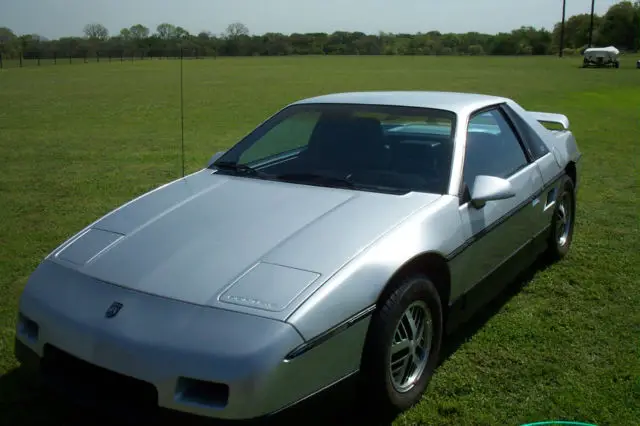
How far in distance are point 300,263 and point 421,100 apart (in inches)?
73.7

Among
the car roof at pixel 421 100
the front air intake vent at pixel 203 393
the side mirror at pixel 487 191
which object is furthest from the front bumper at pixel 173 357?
the car roof at pixel 421 100

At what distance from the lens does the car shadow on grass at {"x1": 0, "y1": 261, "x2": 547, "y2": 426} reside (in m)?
2.32

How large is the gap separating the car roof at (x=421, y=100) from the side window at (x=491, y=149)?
0.28 feet

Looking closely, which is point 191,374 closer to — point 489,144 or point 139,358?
point 139,358

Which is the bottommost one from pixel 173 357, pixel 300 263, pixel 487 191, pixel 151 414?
pixel 151 414

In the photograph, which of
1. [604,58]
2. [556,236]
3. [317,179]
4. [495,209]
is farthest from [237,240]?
[604,58]

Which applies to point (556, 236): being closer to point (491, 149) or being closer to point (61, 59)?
point (491, 149)

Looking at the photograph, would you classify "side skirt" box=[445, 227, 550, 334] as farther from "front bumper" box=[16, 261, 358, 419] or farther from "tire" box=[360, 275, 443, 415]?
"front bumper" box=[16, 261, 358, 419]

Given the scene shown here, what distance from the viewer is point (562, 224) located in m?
5.15

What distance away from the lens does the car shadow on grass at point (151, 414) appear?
2.32 m

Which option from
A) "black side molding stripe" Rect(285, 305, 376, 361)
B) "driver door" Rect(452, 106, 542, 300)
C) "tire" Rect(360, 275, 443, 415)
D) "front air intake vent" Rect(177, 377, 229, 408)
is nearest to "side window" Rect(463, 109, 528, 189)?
"driver door" Rect(452, 106, 542, 300)

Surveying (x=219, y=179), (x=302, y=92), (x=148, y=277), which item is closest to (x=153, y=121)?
(x=302, y=92)

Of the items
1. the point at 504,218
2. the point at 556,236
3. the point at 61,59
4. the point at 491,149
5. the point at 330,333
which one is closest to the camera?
the point at 330,333

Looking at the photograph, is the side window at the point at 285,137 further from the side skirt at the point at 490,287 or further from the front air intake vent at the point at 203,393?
the front air intake vent at the point at 203,393
